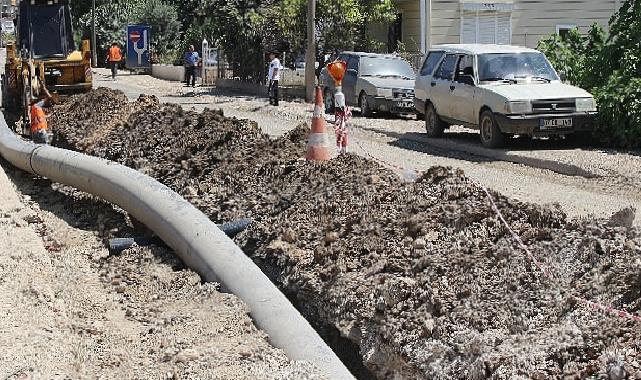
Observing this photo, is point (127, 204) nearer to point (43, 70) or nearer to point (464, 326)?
point (464, 326)

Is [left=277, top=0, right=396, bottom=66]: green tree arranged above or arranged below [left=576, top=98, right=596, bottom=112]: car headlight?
above

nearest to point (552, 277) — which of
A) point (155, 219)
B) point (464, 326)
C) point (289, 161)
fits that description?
point (464, 326)

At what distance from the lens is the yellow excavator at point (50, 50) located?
24453 millimetres

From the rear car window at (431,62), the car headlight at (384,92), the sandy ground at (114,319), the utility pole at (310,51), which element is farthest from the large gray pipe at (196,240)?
the utility pole at (310,51)

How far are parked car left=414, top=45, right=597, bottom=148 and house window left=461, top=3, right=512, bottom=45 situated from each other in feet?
42.1

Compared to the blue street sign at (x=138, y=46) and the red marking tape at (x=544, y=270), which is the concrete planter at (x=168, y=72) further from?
the red marking tape at (x=544, y=270)

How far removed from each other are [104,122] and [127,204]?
7.58 metres

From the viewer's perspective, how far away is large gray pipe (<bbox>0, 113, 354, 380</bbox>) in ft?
21.5

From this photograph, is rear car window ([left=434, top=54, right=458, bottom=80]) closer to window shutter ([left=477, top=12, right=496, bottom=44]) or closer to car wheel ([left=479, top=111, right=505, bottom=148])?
car wheel ([left=479, top=111, right=505, bottom=148])

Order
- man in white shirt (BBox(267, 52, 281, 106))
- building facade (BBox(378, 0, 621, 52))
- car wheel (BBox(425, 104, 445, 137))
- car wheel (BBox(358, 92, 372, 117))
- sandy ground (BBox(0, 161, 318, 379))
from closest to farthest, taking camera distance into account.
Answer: sandy ground (BBox(0, 161, 318, 379)) < car wheel (BBox(425, 104, 445, 137)) < car wheel (BBox(358, 92, 372, 117)) < man in white shirt (BBox(267, 52, 281, 106)) < building facade (BBox(378, 0, 621, 52))

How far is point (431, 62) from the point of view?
1977 centimetres


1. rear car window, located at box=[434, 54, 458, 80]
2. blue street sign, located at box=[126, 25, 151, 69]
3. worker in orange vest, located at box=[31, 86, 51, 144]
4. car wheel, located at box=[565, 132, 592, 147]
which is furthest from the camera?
blue street sign, located at box=[126, 25, 151, 69]

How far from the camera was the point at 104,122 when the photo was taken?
18.4 meters

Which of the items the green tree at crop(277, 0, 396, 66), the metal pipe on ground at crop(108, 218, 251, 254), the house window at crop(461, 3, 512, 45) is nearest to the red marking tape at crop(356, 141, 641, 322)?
the metal pipe on ground at crop(108, 218, 251, 254)
